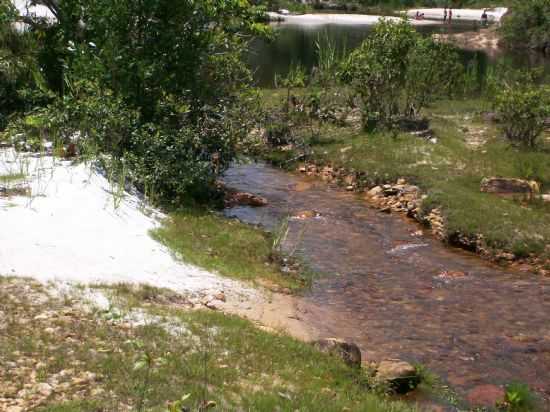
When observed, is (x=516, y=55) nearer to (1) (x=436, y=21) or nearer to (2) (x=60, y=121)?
(1) (x=436, y=21)

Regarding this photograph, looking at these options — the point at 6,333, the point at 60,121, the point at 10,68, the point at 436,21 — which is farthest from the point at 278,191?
the point at 436,21

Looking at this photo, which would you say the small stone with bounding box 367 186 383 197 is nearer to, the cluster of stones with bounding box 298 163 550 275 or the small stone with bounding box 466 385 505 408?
the cluster of stones with bounding box 298 163 550 275

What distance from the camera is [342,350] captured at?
934cm

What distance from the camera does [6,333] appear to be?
7918 mm

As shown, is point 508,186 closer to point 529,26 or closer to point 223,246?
point 223,246

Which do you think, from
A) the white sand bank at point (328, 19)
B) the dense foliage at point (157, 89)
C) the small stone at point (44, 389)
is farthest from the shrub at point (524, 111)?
the white sand bank at point (328, 19)

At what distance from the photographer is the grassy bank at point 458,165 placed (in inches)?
612

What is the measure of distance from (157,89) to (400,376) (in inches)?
389

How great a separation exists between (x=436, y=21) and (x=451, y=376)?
288ft

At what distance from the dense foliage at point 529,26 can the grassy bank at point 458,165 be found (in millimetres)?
35205

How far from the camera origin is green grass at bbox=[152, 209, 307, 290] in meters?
12.4

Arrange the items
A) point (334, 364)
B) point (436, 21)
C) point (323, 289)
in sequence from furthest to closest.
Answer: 1. point (436, 21)
2. point (323, 289)
3. point (334, 364)

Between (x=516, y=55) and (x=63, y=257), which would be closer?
(x=63, y=257)

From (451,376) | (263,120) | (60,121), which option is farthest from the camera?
(263,120)
